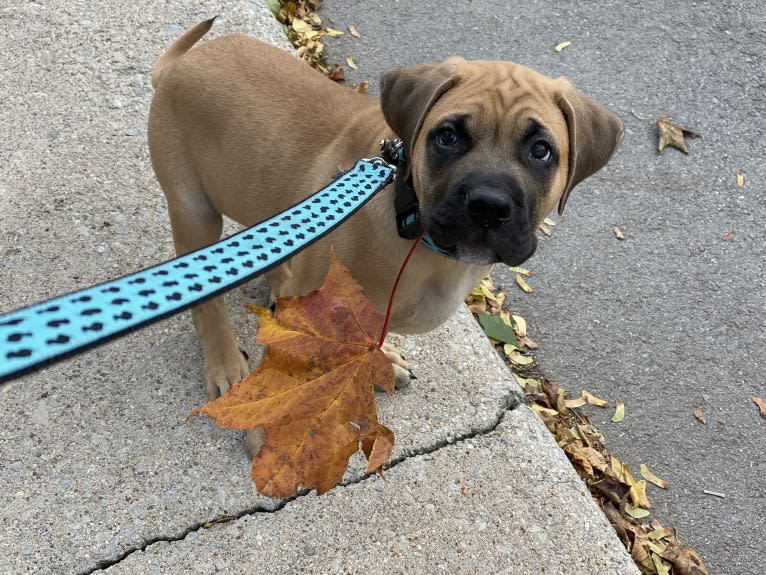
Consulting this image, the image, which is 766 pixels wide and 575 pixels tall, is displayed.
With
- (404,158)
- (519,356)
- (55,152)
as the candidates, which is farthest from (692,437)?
(55,152)

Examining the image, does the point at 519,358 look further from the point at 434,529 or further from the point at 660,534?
the point at 434,529

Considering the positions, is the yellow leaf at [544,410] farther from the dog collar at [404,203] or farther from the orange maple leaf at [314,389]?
the orange maple leaf at [314,389]

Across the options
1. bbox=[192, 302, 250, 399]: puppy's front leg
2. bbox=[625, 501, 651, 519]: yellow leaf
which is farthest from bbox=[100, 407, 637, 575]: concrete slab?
bbox=[192, 302, 250, 399]: puppy's front leg

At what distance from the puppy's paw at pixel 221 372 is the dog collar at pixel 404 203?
1154 millimetres

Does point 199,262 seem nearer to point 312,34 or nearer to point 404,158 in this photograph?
point 404,158

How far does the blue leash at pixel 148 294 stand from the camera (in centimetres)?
103

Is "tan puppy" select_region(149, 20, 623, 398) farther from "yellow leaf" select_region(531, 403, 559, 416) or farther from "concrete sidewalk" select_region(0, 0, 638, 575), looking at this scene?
"yellow leaf" select_region(531, 403, 559, 416)

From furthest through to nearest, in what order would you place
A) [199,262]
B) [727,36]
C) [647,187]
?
[727,36] < [647,187] < [199,262]

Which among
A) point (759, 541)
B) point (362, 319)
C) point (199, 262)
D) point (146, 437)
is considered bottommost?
point (759, 541)

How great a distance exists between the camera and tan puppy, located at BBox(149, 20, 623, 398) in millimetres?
2199

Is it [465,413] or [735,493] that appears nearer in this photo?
[465,413]

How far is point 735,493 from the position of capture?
11.5ft

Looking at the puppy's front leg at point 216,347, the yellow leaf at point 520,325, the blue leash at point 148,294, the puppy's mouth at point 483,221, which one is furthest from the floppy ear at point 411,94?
the yellow leaf at point 520,325

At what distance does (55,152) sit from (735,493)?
13.3 ft
